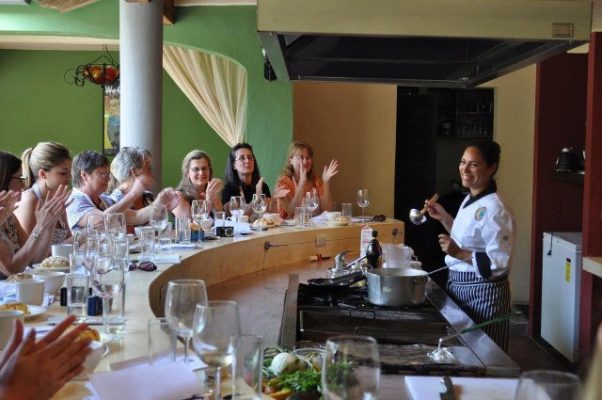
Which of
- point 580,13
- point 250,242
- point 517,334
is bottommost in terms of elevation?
point 517,334

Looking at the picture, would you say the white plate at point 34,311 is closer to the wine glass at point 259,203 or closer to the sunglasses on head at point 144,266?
the sunglasses on head at point 144,266

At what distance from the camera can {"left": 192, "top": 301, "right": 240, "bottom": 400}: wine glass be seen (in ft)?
4.44

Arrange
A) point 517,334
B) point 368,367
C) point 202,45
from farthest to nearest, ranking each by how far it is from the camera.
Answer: point 202,45
point 517,334
point 368,367

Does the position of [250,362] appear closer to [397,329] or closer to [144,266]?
[397,329]

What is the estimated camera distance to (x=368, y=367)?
122 centimetres

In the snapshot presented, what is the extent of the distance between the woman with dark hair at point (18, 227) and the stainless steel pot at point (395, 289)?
1389 millimetres

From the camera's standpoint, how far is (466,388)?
1.85 m

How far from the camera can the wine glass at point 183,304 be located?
155 cm

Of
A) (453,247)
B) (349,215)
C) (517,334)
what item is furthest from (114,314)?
(517,334)

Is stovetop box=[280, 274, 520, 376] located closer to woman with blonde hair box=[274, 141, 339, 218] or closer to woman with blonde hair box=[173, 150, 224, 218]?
woman with blonde hair box=[173, 150, 224, 218]

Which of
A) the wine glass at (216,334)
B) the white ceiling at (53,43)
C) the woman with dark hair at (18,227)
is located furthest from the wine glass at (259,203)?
the white ceiling at (53,43)

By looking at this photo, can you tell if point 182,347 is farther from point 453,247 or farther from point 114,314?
point 453,247

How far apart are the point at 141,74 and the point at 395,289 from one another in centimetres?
373

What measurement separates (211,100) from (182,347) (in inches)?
274
